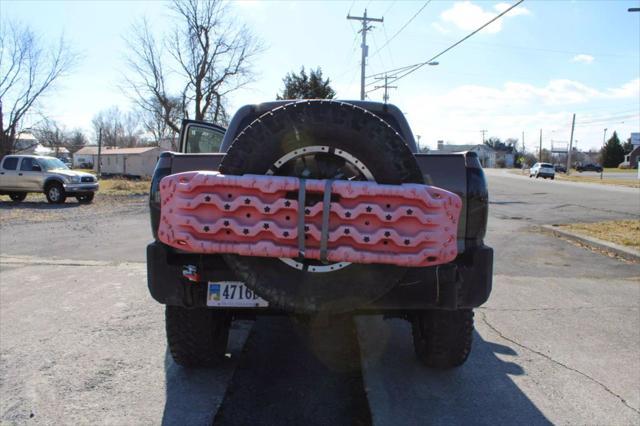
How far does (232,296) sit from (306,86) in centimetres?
3854

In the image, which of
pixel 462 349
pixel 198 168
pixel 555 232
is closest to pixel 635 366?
pixel 462 349

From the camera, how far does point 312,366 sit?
146 inches

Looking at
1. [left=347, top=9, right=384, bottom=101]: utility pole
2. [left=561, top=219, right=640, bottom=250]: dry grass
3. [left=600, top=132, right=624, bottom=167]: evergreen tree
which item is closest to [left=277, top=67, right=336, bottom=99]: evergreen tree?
[left=347, top=9, right=384, bottom=101]: utility pole

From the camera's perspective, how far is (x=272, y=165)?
8.20 ft

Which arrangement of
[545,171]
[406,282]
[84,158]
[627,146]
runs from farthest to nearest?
[627,146]
[84,158]
[545,171]
[406,282]

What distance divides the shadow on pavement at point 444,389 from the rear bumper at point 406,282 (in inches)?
23.2

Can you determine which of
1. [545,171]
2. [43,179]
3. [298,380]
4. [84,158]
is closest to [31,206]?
[43,179]

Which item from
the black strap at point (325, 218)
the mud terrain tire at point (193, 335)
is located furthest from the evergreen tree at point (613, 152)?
the black strap at point (325, 218)

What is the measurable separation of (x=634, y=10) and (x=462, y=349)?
14924 millimetres

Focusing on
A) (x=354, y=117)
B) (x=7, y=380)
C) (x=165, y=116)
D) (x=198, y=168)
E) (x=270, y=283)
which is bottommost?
(x=7, y=380)

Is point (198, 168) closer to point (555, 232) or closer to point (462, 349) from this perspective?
point (462, 349)

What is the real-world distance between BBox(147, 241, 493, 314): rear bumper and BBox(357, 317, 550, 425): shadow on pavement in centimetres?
59

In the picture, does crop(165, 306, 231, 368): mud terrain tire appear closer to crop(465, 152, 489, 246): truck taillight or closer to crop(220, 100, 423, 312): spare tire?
crop(220, 100, 423, 312): spare tire

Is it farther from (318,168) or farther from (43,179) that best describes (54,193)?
(318,168)
